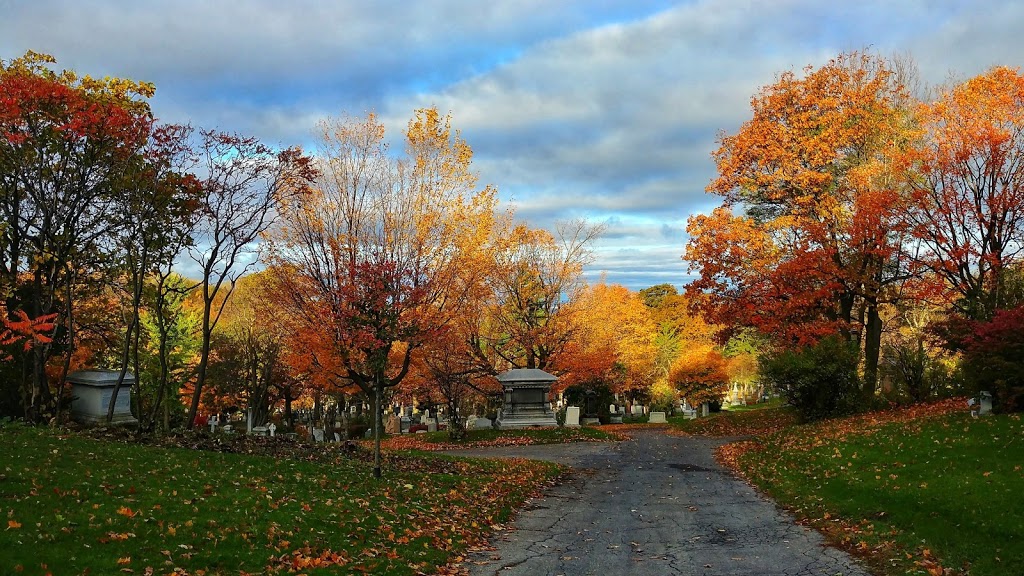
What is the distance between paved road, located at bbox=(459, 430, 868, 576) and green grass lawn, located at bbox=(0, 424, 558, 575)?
0.91 meters

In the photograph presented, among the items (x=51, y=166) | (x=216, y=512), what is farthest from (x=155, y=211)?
(x=216, y=512)

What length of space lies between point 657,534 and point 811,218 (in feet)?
69.9

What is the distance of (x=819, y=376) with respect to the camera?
2495 centimetres

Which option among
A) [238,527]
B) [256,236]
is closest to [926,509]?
[238,527]

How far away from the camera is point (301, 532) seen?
27.7ft

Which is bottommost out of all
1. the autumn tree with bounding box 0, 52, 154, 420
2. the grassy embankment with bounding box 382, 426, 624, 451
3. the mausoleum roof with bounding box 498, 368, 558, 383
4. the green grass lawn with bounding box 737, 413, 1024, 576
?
the grassy embankment with bounding box 382, 426, 624, 451

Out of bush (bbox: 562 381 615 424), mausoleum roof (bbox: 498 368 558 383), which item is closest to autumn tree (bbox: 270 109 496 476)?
mausoleum roof (bbox: 498 368 558 383)

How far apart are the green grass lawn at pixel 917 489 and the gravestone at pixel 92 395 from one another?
1867 centimetres

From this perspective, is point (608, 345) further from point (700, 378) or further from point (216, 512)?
point (216, 512)

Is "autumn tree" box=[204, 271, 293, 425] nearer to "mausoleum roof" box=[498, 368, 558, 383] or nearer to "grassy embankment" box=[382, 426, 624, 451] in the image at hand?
"grassy embankment" box=[382, 426, 624, 451]

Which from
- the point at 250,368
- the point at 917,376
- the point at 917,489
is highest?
the point at 250,368

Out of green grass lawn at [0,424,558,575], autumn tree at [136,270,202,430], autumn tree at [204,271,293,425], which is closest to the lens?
green grass lawn at [0,424,558,575]

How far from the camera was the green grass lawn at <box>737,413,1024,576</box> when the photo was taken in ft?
27.1

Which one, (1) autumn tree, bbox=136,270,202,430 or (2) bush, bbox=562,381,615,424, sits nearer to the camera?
(1) autumn tree, bbox=136,270,202,430
